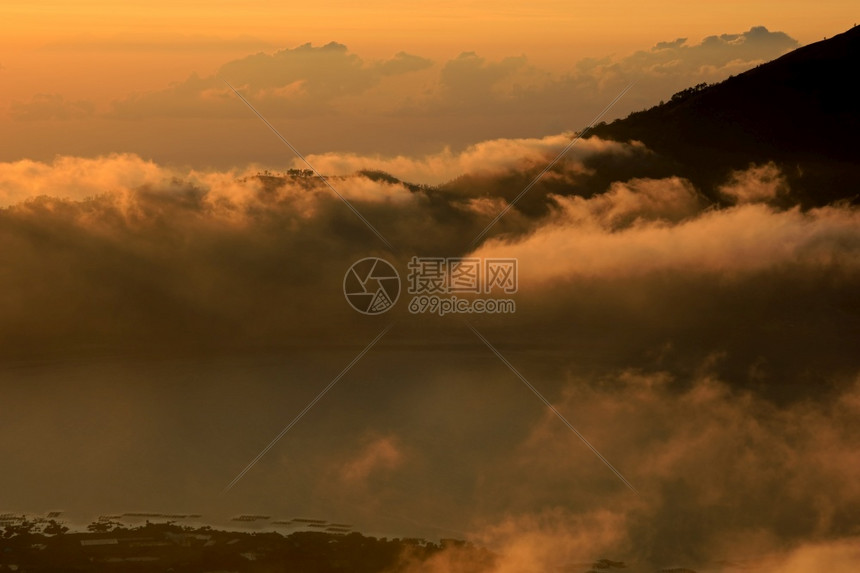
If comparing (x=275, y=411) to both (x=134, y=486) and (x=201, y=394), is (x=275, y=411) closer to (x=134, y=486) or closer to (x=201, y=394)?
(x=201, y=394)

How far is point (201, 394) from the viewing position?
164750mm

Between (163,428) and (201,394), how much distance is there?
1750 cm

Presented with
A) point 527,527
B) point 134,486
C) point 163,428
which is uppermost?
point 163,428

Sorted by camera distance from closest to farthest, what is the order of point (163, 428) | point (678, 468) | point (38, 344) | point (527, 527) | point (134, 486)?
point (527, 527) < point (134, 486) < point (678, 468) < point (163, 428) < point (38, 344)

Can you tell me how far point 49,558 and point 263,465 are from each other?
122 feet

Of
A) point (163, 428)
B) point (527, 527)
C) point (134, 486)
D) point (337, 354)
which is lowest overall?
point (527, 527)

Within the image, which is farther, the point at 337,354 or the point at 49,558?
the point at 337,354

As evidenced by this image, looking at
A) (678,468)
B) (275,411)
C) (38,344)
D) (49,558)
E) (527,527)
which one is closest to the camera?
(49,558)

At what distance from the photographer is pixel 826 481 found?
127812 mm

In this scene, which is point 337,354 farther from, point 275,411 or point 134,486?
point 134,486

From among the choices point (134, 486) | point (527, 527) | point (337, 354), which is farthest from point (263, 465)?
point (337, 354)

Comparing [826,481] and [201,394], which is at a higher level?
[201,394]

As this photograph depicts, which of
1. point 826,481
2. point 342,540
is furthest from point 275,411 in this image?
point 826,481

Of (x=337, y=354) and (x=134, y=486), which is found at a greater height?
(x=337, y=354)
